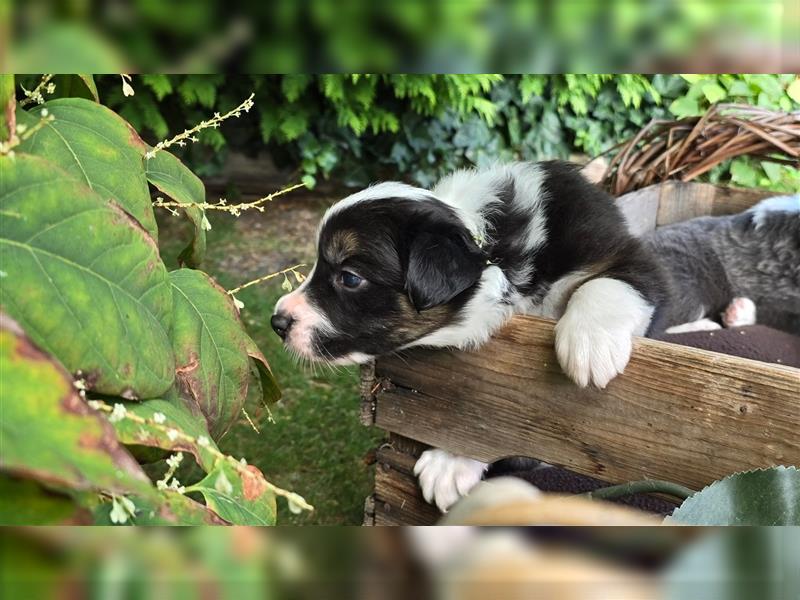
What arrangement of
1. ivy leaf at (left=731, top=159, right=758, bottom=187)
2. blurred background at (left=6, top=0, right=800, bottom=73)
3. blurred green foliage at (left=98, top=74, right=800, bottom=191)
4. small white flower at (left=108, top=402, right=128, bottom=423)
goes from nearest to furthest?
blurred background at (left=6, top=0, right=800, bottom=73) → small white flower at (left=108, top=402, right=128, bottom=423) → ivy leaf at (left=731, top=159, right=758, bottom=187) → blurred green foliage at (left=98, top=74, right=800, bottom=191)

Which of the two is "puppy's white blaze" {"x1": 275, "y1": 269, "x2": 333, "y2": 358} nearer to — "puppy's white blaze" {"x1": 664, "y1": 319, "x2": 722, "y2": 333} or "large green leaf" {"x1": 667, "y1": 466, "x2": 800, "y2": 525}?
"large green leaf" {"x1": 667, "y1": 466, "x2": 800, "y2": 525}

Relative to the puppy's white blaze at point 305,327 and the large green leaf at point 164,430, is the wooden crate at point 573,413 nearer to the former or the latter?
the puppy's white blaze at point 305,327

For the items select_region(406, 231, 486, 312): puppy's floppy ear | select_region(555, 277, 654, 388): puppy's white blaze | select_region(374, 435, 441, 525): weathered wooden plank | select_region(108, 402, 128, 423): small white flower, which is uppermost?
select_region(108, 402, 128, 423): small white flower

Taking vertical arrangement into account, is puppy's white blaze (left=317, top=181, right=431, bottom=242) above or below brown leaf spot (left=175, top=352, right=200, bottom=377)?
below

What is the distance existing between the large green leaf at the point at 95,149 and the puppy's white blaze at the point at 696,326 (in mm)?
2151

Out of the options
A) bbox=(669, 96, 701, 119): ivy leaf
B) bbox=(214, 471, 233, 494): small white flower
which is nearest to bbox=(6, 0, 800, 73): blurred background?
bbox=(214, 471, 233, 494): small white flower

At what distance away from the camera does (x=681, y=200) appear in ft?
10.2

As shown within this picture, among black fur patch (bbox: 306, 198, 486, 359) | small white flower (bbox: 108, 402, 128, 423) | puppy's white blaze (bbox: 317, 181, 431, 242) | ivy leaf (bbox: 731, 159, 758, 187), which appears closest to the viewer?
small white flower (bbox: 108, 402, 128, 423)

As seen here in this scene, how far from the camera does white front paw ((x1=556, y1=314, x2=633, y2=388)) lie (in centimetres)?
140

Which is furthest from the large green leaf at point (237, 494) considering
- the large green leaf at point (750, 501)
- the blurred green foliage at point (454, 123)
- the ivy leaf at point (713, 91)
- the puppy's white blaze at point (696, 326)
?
the ivy leaf at point (713, 91)

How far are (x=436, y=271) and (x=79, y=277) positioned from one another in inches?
44.9

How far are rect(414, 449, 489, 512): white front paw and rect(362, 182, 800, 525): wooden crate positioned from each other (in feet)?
0.10

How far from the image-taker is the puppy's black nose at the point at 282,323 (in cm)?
179

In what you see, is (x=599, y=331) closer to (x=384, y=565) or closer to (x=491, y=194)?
A: (x=491, y=194)
